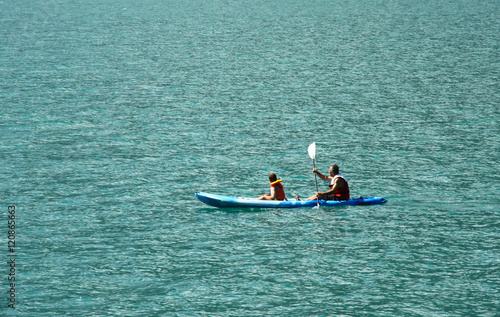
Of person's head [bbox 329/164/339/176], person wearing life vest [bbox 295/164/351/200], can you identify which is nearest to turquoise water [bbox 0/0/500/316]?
person wearing life vest [bbox 295/164/351/200]

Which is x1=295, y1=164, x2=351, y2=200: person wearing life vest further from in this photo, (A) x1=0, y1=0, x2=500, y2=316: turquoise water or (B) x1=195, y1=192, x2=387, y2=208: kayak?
(A) x1=0, y1=0, x2=500, y2=316: turquoise water

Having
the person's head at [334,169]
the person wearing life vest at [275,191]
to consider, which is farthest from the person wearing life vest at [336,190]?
the person wearing life vest at [275,191]

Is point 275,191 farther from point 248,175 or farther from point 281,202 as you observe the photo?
point 248,175

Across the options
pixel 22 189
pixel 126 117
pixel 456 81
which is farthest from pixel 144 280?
pixel 456 81

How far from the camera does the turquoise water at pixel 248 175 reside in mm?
20812

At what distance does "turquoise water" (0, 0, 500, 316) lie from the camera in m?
20.8

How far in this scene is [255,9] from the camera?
386 feet

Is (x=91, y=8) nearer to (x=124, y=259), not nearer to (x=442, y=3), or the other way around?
(x=442, y=3)

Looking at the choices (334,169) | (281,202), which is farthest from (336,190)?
(281,202)

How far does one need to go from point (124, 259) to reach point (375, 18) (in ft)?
267

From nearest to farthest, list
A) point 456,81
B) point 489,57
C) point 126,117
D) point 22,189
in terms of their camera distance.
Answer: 1. point 22,189
2. point 126,117
3. point 456,81
4. point 489,57

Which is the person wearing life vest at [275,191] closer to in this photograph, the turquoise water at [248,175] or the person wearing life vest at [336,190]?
the turquoise water at [248,175]

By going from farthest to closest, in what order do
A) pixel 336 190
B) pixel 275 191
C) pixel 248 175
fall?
pixel 248 175 → pixel 275 191 → pixel 336 190

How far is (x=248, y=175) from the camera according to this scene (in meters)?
32.2
